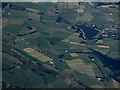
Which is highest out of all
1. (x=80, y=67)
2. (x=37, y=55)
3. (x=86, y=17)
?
(x=86, y=17)

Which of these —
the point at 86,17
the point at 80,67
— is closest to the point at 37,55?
the point at 80,67

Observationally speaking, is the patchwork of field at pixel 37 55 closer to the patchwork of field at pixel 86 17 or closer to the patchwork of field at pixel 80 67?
the patchwork of field at pixel 80 67

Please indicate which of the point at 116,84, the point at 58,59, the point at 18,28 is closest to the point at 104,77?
the point at 116,84

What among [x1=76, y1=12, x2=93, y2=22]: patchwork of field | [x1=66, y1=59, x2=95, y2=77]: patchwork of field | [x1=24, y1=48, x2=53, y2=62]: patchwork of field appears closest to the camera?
[x1=66, y1=59, x2=95, y2=77]: patchwork of field

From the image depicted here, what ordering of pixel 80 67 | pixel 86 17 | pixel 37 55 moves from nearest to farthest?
pixel 80 67 < pixel 37 55 < pixel 86 17

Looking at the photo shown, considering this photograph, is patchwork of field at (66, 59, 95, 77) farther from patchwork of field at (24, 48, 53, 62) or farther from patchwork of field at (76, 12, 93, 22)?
patchwork of field at (76, 12, 93, 22)

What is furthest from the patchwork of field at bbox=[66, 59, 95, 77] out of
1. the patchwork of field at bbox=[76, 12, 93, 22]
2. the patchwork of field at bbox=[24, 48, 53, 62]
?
the patchwork of field at bbox=[76, 12, 93, 22]

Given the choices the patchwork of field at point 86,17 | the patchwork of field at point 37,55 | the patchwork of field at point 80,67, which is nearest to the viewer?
the patchwork of field at point 80,67

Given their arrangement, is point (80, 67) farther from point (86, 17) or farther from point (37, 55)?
point (86, 17)

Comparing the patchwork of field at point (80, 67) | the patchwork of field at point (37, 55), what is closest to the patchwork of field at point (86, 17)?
the patchwork of field at point (80, 67)
